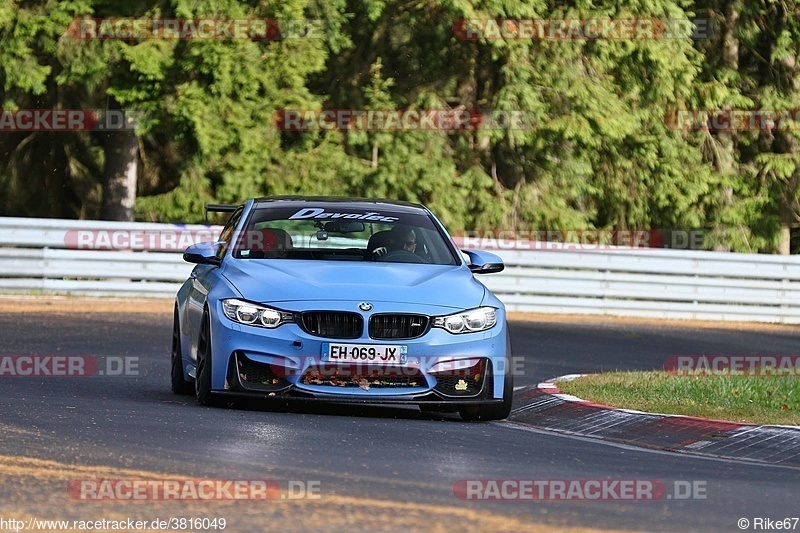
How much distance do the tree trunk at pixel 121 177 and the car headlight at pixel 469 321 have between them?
20982 mm

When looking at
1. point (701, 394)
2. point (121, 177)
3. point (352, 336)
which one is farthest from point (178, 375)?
point (121, 177)

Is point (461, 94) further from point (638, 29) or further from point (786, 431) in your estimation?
point (786, 431)

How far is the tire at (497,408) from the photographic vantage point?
10.9 meters

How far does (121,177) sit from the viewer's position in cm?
3114

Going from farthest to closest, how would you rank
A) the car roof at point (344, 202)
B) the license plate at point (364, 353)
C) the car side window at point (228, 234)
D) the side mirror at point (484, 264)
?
1. the car roof at point (344, 202)
2. the car side window at point (228, 234)
3. the side mirror at point (484, 264)
4. the license plate at point (364, 353)

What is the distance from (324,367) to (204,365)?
2.99 feet

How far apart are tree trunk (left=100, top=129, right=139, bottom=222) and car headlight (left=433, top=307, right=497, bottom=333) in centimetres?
2098

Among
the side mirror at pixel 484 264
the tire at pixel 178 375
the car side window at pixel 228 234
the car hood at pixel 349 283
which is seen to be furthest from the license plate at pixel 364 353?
the tire at pixel 178 375

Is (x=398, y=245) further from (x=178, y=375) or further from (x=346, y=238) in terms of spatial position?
(x=178, y=375)

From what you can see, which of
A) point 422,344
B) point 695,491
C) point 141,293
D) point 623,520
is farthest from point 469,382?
point 141,293

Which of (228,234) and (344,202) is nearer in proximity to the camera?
(344,202)

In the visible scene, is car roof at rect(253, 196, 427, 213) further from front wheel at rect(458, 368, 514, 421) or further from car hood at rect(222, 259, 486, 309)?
front wheel at rect(458, 368, 514, 421)

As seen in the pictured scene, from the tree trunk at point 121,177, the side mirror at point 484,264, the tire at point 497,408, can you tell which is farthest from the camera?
the tree trunk at point 121,177

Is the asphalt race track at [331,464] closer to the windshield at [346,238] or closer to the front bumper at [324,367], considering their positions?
the front bumper at [324,367]
